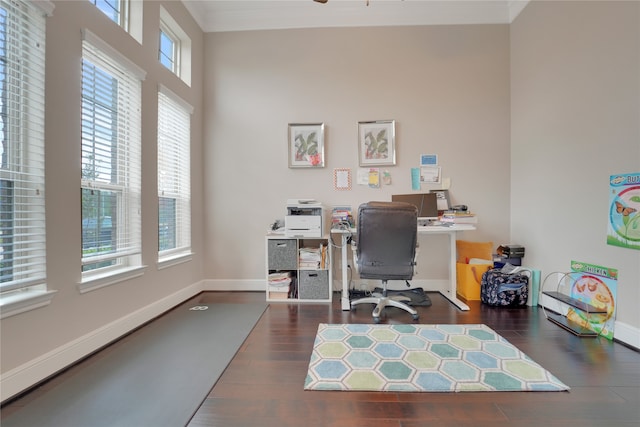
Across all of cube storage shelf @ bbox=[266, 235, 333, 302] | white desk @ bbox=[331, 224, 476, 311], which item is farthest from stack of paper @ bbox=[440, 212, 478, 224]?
cube storage shelf @ bbox=[266, 235, 333, 302]

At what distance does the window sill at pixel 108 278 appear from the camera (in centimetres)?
167

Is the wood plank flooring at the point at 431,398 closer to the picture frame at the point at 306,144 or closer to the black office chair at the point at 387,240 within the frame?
the black office chair at the point at 387,240

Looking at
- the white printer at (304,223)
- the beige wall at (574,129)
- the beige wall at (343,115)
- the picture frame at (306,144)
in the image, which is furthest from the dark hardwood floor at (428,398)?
the picture frame at (306,144)

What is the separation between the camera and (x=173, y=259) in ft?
8.40

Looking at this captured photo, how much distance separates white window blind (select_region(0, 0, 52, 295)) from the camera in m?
1.33

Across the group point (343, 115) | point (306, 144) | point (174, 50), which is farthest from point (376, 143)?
point (174, 50)

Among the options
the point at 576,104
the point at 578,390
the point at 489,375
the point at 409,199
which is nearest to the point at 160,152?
the point at 409,199

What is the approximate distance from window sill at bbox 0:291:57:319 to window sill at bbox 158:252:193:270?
92 centimetres

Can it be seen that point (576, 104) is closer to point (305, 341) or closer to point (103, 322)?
point (305, 341)

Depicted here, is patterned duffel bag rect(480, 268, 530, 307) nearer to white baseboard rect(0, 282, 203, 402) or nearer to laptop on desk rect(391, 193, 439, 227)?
laptop on desk rect(391, 193, 439, 227)

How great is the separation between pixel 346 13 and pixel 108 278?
354cm

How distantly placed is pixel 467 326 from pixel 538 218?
1.42m

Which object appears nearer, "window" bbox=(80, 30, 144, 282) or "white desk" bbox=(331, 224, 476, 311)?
A: "window" bbox=(80, 30, 144, 282)

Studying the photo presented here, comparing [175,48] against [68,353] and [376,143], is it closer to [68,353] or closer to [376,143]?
[376,143]
